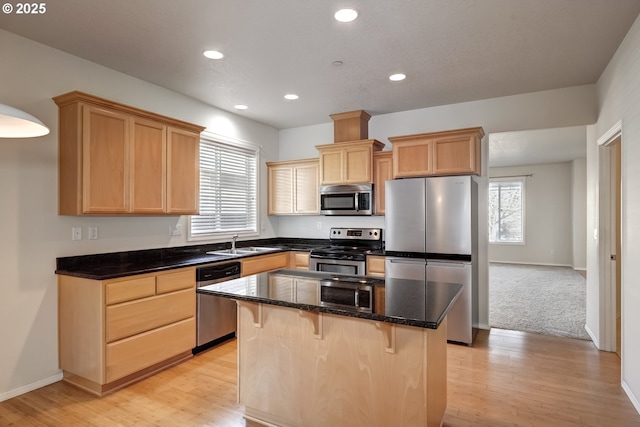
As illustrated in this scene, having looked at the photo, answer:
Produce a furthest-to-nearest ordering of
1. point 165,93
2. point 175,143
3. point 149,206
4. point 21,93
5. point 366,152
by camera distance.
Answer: point 366,152, point 165,93, point 175,143, point 149,206, point 21,93

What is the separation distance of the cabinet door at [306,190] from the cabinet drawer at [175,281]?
84.0 inches

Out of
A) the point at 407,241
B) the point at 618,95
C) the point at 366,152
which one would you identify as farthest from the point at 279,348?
the point at 618,95

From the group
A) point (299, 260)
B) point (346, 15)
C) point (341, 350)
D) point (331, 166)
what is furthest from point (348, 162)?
point (341, 350)

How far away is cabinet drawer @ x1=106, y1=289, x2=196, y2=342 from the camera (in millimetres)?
2740

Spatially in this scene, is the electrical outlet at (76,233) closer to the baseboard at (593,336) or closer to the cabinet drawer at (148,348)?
the cabinet drawer at (148,348)

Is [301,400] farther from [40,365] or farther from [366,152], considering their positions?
[366,152]

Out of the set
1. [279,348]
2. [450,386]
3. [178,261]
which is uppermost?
[178,261]

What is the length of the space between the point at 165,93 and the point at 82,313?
237 centimetres

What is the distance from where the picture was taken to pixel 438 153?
4043mm

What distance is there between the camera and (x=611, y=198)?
3541mm

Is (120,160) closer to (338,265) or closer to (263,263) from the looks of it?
(263,263)

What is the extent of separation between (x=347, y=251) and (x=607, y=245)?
8.94 ft

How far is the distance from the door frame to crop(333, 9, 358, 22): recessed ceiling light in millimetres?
2838

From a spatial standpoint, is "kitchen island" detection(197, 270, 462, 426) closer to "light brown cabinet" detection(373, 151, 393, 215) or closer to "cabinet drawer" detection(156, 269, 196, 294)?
"cabinet drawer" detection(156, 269, 196, 294)
